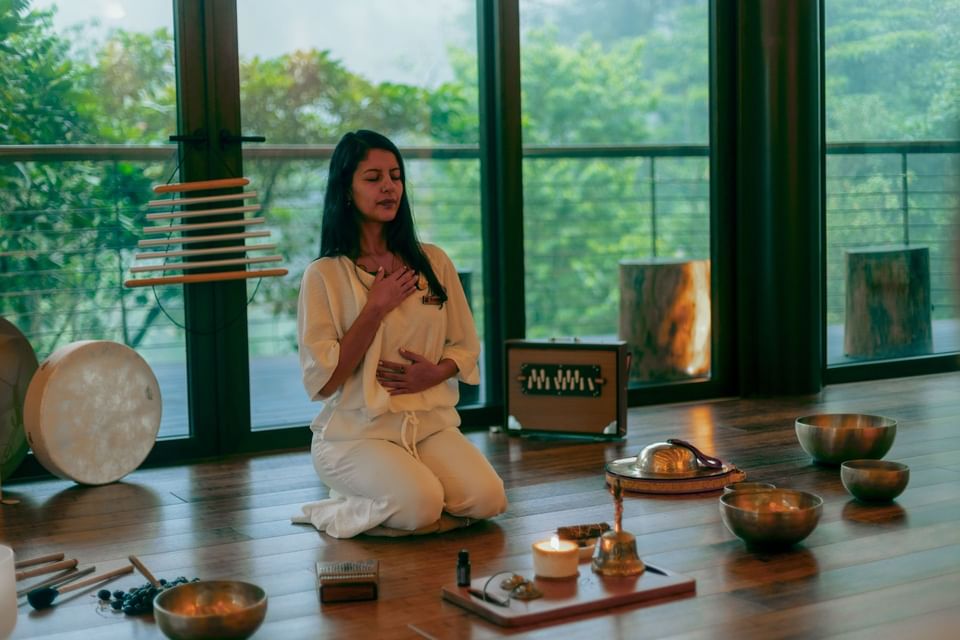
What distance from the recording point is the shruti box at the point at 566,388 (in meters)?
4.54

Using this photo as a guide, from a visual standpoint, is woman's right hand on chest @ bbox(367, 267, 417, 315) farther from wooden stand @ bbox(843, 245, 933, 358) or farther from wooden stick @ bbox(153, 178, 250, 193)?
wooden stand @ bbox(843, 245, 933, 358)

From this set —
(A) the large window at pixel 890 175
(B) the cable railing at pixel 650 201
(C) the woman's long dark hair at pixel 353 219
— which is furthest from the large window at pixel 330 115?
(A) the large window at pixel 890 175

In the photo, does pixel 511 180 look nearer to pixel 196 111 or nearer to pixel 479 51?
pixel 479 51

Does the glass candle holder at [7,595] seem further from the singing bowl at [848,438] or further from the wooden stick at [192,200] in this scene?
the singing bowl at [848,438]

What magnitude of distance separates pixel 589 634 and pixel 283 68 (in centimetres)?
265

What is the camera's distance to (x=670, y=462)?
374 cm

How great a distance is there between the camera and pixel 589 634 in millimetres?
2512

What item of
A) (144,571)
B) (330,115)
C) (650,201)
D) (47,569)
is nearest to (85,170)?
(330,115)

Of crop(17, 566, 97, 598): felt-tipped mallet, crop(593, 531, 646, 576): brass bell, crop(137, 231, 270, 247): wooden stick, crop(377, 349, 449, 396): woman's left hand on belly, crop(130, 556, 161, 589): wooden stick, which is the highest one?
crop(137, 231, 270, 247): wooden stick

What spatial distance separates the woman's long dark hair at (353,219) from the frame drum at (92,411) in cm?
93

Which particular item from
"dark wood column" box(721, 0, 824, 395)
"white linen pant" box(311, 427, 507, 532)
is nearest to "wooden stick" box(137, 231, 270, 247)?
"white linen pant" box(311, 427, 507, 532)

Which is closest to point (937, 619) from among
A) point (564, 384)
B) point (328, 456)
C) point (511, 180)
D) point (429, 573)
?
point (429, 573)

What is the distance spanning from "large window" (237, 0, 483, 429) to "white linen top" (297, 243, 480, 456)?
3.58ft

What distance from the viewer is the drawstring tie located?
11.3ft
